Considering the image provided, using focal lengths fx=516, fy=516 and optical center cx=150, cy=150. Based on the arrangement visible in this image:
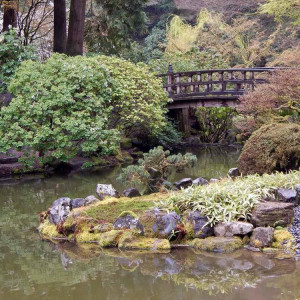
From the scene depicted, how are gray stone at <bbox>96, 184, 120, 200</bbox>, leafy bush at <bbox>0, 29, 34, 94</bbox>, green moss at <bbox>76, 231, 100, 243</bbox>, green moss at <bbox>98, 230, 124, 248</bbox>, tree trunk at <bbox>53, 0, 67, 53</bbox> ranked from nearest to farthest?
green moss at <bbox>98, 230, 124, 248</bbox> → green moss at <bbox>76, 231, 100, 243</bbox> → gray stone at <bbox>96, 184, 120, 200</bbox> → leafy bush at <bbox>0, 29, 34, 94</bbox> → tree trunk at <bbox>53, 0, 67, 53</bbox>

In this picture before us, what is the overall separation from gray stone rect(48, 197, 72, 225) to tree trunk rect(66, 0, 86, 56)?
11319 mm

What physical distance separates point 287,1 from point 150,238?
698 inches

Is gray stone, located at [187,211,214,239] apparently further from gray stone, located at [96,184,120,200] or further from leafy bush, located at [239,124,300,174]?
leafy bush, located at [239,124,300,174]

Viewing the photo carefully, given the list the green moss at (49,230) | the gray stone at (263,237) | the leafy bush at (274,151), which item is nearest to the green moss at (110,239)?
the green moss at (49,230)

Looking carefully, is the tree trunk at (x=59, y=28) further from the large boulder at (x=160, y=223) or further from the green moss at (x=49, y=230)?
the large boulder at (x=160, y=223)

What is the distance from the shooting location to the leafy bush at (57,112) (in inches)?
576

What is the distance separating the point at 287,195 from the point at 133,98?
9.33m

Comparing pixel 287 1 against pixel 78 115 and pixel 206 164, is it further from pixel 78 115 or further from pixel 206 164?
pixel 78 115

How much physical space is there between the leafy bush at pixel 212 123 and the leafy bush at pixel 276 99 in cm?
826

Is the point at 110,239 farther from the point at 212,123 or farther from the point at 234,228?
the point at 212,123

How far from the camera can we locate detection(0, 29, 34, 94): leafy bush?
647 inches

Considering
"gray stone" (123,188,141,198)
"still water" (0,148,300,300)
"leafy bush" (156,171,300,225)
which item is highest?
"leafy bush" (156,171,300,225)

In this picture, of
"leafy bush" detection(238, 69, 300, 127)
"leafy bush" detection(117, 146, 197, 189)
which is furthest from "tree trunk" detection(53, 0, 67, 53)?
"leafy bush" detection(117, 146, 197, 189)

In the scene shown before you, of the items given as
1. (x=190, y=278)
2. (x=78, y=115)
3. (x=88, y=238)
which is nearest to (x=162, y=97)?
(x=78, y=115)
